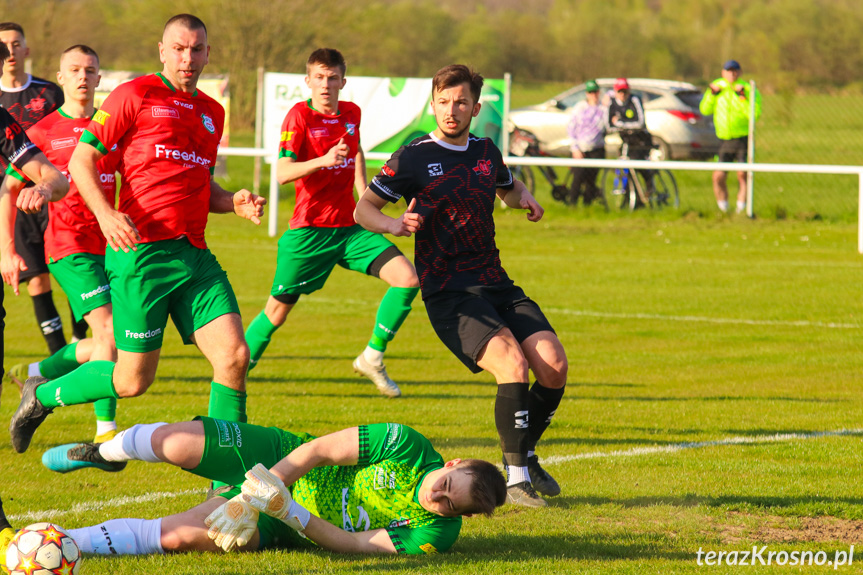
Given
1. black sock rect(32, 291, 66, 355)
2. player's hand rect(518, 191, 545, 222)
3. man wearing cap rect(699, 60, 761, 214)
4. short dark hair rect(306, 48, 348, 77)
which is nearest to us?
player's hand rect(518, 191, 545, 222)

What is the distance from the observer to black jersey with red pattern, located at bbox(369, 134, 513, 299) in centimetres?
575

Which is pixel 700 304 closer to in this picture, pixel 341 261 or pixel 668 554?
pixel 341 261

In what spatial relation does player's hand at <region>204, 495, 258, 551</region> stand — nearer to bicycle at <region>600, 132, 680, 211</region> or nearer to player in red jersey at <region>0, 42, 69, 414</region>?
player in red jersey at <region>0, 42, 69, 414</region>

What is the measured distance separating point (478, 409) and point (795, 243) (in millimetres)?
10237

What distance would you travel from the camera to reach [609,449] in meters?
6.81

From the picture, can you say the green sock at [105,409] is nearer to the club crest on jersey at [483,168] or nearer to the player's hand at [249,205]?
the player's hand at [249,205]

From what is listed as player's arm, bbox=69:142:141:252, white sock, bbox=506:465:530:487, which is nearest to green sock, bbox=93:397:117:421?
player's arm, bbox=69:142:141:252

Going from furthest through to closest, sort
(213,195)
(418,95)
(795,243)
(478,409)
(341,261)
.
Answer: (418,95), (795,243), (341,261), (478,409), (213,195)

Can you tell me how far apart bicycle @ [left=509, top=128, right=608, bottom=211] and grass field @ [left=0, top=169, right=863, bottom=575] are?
12.9ft

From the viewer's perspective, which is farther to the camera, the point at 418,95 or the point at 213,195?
the point at 418,95

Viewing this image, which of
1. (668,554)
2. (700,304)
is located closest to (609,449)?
(668,554)

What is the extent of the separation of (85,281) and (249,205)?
197 centimetres

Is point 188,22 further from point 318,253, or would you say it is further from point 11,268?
point 318,253

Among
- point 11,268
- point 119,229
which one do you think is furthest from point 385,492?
Answer: point 11,268
